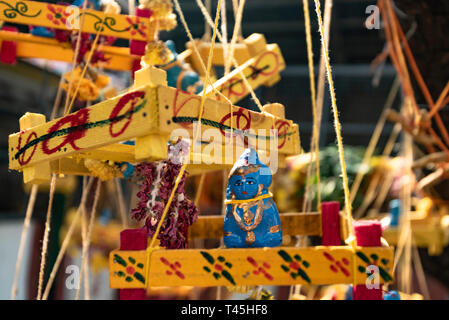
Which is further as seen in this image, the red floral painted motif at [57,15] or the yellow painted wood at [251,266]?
the red floral painted motif at [57,15]

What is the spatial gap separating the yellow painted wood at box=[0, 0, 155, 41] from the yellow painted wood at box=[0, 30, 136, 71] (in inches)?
4.9

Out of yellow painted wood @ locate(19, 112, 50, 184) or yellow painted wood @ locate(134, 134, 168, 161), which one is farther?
yellow painted wood @ locate(19, 112, 50, 184)

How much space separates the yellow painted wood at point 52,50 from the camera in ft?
5.11

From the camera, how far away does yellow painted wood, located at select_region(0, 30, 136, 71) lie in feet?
5.11

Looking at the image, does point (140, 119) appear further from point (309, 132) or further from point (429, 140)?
point (309, 132)

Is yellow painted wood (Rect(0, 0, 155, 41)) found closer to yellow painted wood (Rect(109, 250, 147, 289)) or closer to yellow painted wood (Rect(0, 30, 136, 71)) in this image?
yellow painted wood (Rect(0, 30, 136, 71))

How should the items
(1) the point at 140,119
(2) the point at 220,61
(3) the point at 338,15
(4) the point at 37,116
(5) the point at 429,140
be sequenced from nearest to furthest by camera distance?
(1) the point at 140,119 → (4) the point at 37,116 → (2) the point at 220,61 → (5) the point at 429,140 → (3) the point at 338,15

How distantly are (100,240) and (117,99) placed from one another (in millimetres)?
3130

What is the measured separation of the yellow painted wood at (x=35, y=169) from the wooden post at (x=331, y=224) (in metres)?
0.62

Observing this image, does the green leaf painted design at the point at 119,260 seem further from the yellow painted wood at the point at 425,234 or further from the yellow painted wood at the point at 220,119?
the yellow painted wood at the point at 425,234

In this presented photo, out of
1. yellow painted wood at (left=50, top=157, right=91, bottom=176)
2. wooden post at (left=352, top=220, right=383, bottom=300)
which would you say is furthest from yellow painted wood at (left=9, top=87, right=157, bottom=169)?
wooden post at (left=352, top=220, right=383, bottom=300)

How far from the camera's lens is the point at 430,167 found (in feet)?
9.59

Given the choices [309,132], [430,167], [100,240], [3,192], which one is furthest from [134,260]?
[309,132]

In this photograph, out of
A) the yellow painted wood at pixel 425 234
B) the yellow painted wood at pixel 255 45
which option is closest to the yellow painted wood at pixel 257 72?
the yellow painted wood at pixel 255 45
